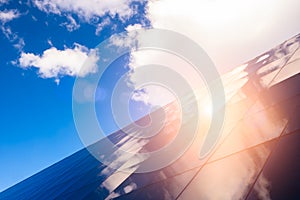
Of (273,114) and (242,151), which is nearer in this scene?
(242,151)

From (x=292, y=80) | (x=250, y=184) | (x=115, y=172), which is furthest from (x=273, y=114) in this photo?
(x=115, y=172)

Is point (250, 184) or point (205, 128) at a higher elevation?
point (205, 128)

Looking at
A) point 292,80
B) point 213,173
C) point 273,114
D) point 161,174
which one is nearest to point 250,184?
point 213,173

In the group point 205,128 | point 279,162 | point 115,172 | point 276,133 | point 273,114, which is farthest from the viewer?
point 115,172

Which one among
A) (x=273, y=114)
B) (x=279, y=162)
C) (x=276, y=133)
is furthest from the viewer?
(x=273, y=114)

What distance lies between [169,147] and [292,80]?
5.30m

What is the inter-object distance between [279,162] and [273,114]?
268 cm

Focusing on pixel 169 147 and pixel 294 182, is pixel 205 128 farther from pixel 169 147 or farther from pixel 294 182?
pixel 294 182

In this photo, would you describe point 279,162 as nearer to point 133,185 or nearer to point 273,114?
point 273,114

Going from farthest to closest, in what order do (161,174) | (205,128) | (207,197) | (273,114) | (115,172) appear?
(115,172)
(205,128)
(161,174)
(273,114)
(207,197)

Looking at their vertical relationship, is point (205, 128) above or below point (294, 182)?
above

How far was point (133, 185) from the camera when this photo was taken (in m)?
9.09

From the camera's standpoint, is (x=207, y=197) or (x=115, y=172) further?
(x=115, y=172)

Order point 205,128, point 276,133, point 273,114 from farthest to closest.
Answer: point 205,128 < point 273,114 < point 276,133
